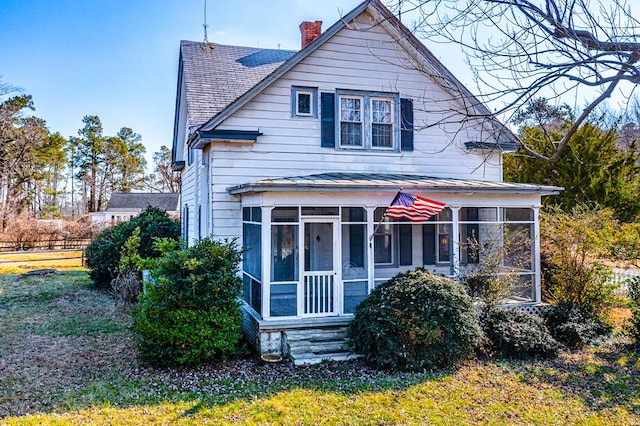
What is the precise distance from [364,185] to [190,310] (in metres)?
4.15

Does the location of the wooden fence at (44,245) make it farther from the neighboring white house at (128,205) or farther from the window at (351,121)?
the window at (351,121)

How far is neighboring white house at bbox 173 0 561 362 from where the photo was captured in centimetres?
934

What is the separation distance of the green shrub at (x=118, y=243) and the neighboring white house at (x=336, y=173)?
300 cm

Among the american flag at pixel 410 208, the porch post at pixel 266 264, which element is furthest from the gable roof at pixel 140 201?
the american flag at pixel 410 208

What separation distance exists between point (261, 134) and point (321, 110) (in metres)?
1.70

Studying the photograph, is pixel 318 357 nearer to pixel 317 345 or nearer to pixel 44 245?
pixel 317 345

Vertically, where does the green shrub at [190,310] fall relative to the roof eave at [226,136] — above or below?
below

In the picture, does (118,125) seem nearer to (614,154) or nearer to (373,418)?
(614,154)

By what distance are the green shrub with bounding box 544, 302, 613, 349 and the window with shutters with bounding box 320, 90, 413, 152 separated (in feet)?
17.3

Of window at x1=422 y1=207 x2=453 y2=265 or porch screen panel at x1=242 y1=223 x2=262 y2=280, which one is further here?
window at x1=422 y1=207 x2=453 y2=265

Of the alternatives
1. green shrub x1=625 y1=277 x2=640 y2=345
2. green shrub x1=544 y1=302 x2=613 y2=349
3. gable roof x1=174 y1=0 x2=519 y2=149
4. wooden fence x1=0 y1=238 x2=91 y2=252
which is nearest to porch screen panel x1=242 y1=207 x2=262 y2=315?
gable roof x1=174 y1=0 x2=519 y2=149

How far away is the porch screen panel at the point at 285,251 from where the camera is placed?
11.5 meters

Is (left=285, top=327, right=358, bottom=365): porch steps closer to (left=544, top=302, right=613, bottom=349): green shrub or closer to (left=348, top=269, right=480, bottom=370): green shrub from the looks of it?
(left=348, top=269, right=480, bottom=370): green shrub

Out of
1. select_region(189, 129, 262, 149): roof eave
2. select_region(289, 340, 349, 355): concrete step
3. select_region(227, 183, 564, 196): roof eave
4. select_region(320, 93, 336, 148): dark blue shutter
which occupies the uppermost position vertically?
select_region(320, 93, 336, 148): dark blue shutter
